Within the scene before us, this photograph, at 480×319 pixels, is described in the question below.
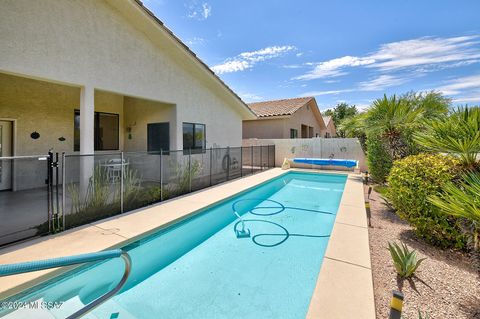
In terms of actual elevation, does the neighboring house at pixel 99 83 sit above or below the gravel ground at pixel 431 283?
above

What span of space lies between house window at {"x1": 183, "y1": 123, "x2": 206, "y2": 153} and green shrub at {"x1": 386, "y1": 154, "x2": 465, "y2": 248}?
7.87m

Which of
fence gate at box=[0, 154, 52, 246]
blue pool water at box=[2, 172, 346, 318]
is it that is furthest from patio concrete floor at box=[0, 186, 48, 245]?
blue pool water at box=[2, 172, 346, 318]

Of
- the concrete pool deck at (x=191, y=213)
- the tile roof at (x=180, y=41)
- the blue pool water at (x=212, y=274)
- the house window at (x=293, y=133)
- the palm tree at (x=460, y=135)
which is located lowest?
the blue pool water at (x=212, y=274)

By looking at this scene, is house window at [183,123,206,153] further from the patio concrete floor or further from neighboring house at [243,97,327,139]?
neighboring house at [243,97,327,139]

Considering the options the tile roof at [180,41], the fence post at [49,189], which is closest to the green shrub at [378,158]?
the tile roof at [180,41]

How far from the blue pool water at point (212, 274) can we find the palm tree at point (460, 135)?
2.99 meters

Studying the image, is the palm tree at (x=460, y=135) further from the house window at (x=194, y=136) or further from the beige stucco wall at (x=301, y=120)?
the beige stucco wall at (x=301, y=120)

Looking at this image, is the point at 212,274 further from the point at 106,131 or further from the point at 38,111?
the point at 106,131

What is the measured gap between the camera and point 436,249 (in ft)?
13.8

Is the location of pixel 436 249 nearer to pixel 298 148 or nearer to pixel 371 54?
pixel 298 148

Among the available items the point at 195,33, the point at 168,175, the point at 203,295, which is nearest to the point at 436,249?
the point at 203,295

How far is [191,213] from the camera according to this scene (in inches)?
238

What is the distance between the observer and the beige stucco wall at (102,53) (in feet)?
16.7

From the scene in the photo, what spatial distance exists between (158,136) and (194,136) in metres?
1.69
